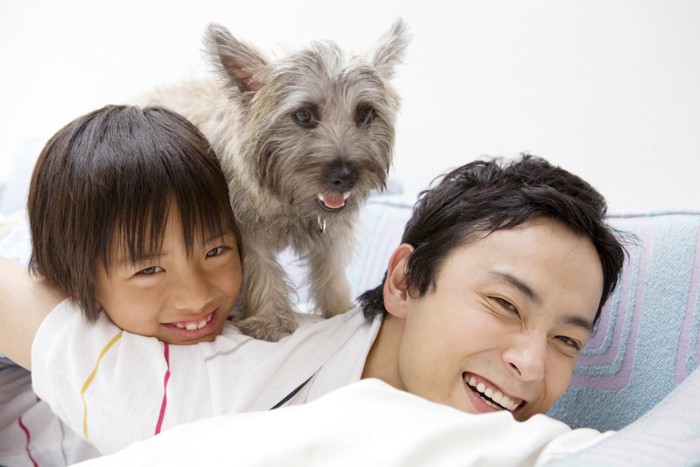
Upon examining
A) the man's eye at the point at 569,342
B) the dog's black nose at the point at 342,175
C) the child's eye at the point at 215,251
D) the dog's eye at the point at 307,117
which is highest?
the dog's eye at the point at 307,117

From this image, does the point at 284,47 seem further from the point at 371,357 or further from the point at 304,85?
the point at 371,357

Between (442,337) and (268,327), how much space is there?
16.4 inches

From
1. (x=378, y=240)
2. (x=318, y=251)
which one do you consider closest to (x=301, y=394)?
(x=318, y=251)

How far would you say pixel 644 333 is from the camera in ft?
4.60

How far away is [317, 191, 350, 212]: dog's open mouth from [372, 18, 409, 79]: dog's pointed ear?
29 cm

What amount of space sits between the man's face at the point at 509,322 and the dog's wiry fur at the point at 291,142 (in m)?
0.28

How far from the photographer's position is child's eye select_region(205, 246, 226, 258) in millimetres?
1352

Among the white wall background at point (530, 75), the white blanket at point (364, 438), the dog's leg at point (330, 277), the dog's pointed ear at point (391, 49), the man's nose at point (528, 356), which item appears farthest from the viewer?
the white wall background at point (530, 75)

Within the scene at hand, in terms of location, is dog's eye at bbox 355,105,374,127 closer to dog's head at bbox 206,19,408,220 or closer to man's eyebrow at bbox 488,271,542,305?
dog's head at bbox 206,19,408,220

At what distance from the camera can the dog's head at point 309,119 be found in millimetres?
1301

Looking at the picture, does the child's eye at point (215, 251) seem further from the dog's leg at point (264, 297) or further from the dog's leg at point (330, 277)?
the dog's leg at point (330, 277)

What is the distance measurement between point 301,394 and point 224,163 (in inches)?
19.5

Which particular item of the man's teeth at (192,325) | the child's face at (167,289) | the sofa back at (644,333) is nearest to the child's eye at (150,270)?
the child's face at (167,289)

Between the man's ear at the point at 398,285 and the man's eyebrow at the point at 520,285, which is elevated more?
the man's eyebrow at the point at 520,285
